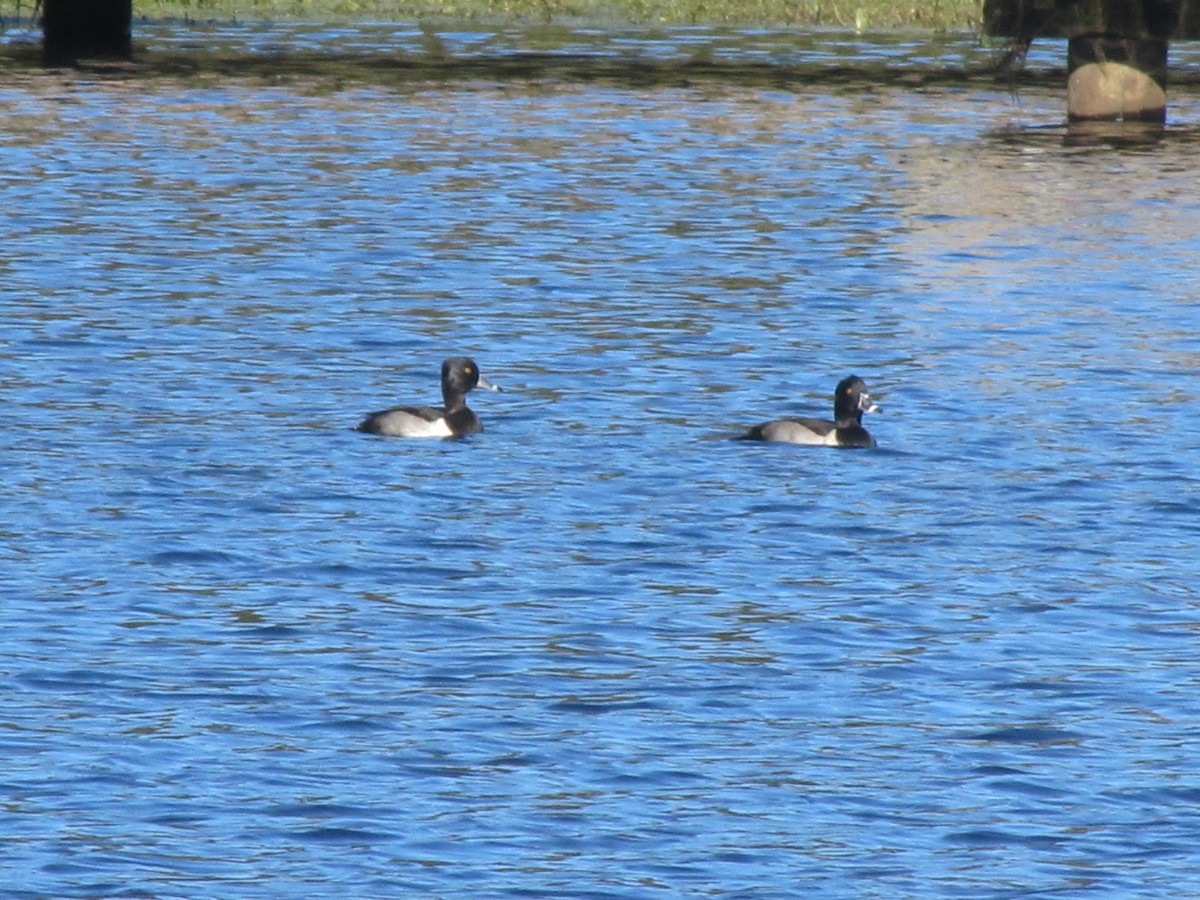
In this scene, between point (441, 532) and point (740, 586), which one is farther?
point (441, 532)

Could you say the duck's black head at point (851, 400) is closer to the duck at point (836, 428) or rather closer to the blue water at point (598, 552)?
the duck at point (836, 428)

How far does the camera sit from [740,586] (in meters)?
14.1

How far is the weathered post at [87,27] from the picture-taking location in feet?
160

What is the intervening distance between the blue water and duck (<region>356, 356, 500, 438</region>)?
0.39ft

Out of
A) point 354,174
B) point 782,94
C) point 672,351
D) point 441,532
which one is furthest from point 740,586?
point 782,94

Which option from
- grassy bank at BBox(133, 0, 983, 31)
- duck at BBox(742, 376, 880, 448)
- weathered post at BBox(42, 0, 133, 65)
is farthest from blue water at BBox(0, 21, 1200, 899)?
grassy bank at BBox(133, 0, 983, 31)

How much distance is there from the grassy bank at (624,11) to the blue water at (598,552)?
25242 mm

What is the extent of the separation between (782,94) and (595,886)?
3433 centimetres

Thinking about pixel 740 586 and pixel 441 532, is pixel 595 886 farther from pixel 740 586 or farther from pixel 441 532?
pixel 441 532

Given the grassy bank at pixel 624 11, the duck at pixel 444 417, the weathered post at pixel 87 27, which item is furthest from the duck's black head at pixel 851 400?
the grassy bank at pixel 624 11

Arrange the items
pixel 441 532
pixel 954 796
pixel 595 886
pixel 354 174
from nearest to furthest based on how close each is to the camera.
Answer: pixel 595 886, pixel 954 796, pixel 441 532, pixel 354 174

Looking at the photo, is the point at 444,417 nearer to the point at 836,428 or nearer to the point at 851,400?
the point at 836,428

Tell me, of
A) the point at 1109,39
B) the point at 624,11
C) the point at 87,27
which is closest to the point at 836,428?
the point at 1109,39

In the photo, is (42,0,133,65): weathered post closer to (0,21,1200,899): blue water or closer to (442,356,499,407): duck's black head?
(0,21,1200,899): blue water
